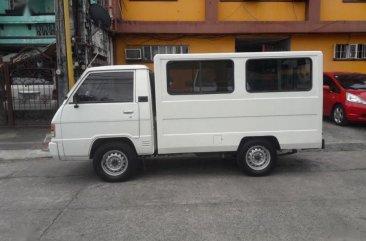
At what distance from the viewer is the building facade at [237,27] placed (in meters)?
14.0

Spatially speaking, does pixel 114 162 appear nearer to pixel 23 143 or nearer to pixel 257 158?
pixel 257 158

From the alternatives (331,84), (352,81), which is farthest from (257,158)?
(352,81)

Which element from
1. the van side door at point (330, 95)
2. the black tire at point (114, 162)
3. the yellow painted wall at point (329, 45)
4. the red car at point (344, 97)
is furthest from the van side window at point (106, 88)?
the yellow painted wall at point (329, 45)

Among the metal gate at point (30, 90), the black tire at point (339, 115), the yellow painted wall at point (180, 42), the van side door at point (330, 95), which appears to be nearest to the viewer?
the black tire at point (339, 115)

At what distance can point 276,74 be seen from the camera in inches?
251

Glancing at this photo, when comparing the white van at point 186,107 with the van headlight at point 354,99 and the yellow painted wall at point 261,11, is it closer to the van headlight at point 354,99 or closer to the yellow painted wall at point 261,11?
the van headlight at point 354,99

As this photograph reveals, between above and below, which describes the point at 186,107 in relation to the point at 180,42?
below

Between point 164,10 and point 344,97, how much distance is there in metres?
7.14

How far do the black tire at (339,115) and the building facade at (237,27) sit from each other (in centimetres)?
419

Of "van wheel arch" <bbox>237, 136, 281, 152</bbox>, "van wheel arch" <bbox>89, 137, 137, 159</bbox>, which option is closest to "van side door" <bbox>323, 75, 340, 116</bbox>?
"van wheel arch" <bbox>237, 136, 281, 152</bbox>

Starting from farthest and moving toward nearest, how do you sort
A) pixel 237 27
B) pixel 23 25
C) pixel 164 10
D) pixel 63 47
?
pixel 164 10 < pixel 237 27 < pixel 23 25 < pixel 63 47

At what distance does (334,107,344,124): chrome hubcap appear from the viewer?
1105 cm

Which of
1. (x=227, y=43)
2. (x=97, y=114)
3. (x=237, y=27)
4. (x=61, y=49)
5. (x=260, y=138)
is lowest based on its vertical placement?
(x=260, y=138)

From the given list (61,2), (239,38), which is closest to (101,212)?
(61,2)
